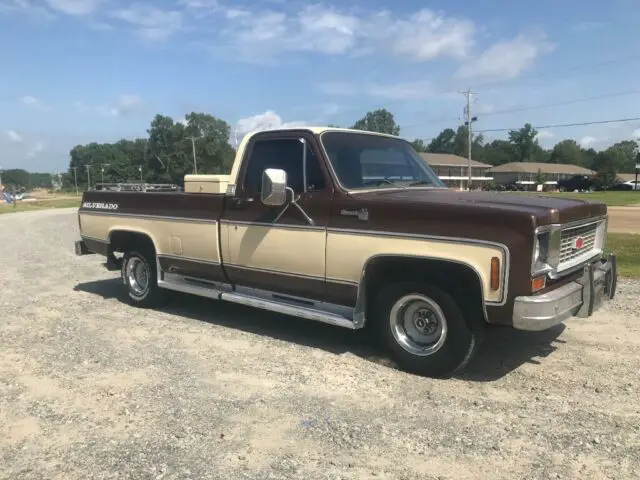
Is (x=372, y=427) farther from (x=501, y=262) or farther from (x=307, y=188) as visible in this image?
(x=307, y=188)

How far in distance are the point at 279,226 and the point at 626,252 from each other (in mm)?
9005

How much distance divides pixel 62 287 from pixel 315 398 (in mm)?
6191

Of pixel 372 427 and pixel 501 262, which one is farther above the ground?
pixel 501 262

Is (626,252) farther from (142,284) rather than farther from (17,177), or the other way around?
(17,177)

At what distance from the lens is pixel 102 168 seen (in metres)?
133

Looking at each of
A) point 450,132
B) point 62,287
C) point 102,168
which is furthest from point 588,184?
point 102,168

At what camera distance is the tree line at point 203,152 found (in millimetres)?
91750

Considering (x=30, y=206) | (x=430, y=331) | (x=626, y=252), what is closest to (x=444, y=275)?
(x=430, y=331)

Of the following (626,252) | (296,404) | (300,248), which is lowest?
(296,404)

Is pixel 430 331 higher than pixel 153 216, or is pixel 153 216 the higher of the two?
pixel 153 216

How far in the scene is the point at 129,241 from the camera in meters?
7.63

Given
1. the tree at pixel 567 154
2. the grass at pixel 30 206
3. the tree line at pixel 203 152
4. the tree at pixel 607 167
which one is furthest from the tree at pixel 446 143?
the grass at pixel 30 206

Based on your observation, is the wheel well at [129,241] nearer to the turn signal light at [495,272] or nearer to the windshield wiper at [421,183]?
the windshield wiper at [421,183]

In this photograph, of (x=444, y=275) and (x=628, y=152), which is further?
(x=628, y=152)
